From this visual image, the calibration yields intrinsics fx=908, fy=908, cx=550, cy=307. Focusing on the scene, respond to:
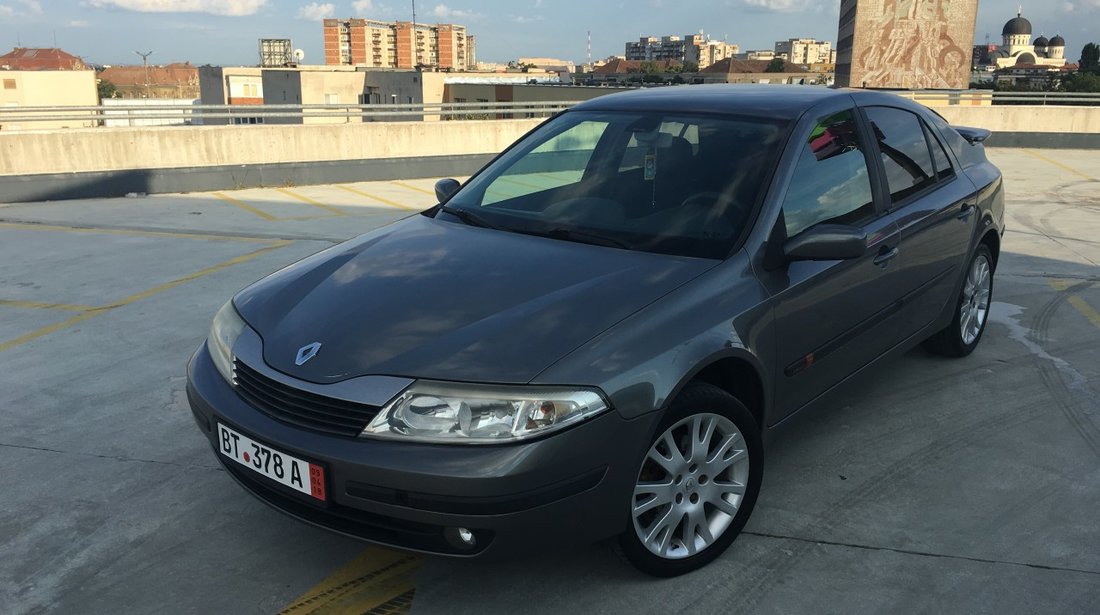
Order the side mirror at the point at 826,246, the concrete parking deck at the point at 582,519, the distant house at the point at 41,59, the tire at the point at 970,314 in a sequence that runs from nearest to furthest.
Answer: the concrete parking deck at the point at 582,519, the side mirror at the point at 826,246, the tire at the point at 970,314, the distant house at the point at 41,59

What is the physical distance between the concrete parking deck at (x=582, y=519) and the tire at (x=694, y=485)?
4.6 inches

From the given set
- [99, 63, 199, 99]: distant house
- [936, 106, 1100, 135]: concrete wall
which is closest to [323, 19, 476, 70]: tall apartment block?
[99, 63, 199, 99]: distant house

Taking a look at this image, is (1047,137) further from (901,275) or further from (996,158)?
(901,275)

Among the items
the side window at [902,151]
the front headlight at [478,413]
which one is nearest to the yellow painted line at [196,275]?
the front headlight at [478,413]

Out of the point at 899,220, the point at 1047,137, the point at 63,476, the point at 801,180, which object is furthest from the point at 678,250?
the point at 1047,137

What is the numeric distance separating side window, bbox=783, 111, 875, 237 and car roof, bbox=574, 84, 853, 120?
0.14 metres

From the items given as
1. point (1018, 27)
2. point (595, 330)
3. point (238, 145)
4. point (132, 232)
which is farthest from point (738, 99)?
point (1018, 27)

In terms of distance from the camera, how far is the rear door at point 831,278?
337cm

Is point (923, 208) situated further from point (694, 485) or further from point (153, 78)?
point (153, 78)

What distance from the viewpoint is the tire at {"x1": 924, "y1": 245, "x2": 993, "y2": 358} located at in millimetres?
5047

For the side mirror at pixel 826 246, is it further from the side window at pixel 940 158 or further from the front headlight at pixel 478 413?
the side window at pixel 940 158

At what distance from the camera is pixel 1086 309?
6379mm

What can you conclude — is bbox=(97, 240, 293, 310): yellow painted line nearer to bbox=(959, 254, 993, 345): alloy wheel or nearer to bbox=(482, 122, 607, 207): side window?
bbox=(482, 122, 607, 207): side window

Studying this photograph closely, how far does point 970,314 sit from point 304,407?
13.2 ft
